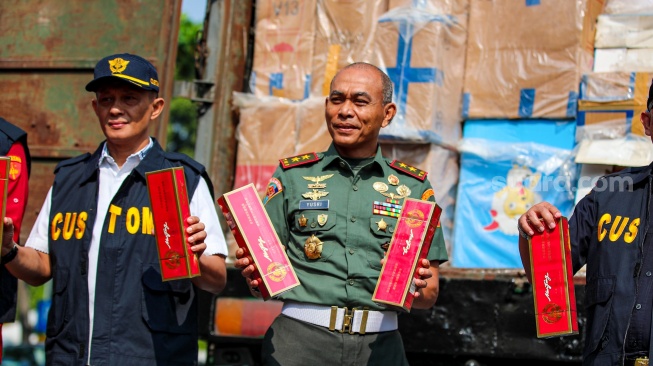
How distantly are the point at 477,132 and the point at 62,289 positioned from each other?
2176mm

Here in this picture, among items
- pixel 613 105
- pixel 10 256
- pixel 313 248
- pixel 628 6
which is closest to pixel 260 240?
pixel 313 248

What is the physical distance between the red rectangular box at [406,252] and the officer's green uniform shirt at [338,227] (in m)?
0.18

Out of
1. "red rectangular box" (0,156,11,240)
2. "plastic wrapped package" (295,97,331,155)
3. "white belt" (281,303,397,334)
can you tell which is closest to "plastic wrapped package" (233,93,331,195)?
"plastic wrapped package" (295,97,331,155)

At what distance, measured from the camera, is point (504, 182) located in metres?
4.86

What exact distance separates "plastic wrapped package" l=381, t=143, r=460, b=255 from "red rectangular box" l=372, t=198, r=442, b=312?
142 centimetres

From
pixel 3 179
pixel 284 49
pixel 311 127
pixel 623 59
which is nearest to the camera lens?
pixel 3 179

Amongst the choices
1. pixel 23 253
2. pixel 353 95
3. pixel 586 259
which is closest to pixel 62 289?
pixel 23 253

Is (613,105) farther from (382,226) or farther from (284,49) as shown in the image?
(284,49)

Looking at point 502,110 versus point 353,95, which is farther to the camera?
point 502,110

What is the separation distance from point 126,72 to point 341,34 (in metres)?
1.71

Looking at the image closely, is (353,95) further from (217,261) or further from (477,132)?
(477,132)

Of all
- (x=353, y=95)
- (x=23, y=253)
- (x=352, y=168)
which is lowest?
(x=23, y=253)

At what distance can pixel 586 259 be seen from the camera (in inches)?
137

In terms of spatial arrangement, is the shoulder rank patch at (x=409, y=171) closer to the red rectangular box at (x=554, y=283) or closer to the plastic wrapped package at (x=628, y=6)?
the red rectangular box at (x=554, y=283)
